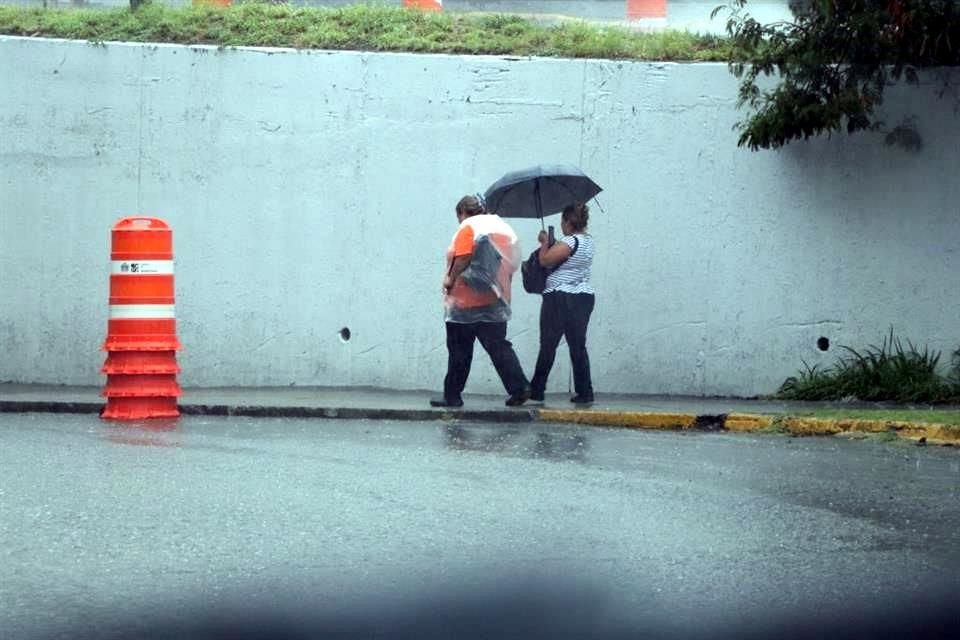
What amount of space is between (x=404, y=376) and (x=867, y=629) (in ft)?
33.7

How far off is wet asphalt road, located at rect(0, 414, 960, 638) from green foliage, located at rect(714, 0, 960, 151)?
13.9 feet

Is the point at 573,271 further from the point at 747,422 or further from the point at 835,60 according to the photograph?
the point at 835,60

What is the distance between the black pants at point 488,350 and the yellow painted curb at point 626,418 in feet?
1.78

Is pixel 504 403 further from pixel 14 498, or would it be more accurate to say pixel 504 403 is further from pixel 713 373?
pixel 14 498

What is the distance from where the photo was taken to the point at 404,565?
7488 millimetres

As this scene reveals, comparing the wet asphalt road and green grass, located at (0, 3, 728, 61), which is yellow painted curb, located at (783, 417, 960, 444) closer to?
the wet asphalt road

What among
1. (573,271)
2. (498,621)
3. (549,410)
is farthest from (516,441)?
(498,621)

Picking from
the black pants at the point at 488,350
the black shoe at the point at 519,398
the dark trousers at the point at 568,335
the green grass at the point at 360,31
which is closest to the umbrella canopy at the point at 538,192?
the dark trousers at the point at 568,335

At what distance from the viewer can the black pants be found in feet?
47.8

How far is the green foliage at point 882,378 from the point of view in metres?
15.4

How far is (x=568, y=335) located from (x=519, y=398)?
30.5 inches

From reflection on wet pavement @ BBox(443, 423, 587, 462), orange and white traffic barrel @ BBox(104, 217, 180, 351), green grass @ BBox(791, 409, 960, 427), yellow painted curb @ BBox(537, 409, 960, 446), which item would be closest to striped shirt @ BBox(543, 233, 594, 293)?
yellow painted curb @ BBox(537, 409, 960, 446)

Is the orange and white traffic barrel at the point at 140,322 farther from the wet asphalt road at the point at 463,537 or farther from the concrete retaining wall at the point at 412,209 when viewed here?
the concrete retaining wall at the point at 412,209

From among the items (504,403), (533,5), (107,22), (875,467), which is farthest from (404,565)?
(533,5)
